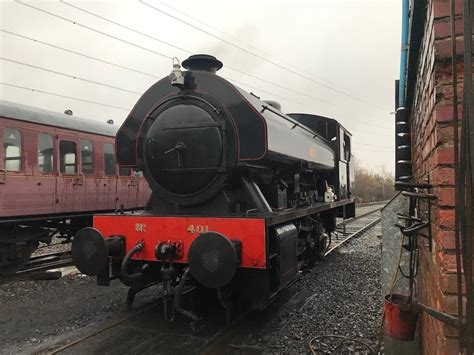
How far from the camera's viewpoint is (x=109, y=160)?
376 inches

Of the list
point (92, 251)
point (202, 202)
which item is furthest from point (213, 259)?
point (92, 251)

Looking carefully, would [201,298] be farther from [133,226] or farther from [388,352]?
[388,352]

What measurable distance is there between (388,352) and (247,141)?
7.71 feet

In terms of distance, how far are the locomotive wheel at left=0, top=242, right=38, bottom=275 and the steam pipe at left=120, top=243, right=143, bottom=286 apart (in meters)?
4.26

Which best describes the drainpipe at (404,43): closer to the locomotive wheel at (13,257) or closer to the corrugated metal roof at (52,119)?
the corrugated metal roof at (52,119)

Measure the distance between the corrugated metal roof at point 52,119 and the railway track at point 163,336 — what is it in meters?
4.80

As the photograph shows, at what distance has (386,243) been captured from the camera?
3.93m

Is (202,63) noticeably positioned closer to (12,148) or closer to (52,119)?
(12,148)

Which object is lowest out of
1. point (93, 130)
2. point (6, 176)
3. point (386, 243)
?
point (386, 243)

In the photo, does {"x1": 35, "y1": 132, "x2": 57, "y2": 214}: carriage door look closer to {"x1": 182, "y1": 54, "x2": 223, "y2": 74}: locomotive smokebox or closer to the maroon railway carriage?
the maroon railway carriage

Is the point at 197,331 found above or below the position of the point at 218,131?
below

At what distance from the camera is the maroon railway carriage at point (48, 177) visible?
23.3ft

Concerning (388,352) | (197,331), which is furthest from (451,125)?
(197,331)

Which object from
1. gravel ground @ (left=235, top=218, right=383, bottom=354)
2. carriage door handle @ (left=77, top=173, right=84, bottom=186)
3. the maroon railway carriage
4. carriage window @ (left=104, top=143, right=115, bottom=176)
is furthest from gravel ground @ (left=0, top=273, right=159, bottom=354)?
carriage window @ (left=104, top=143, right=115, bottom=176)
